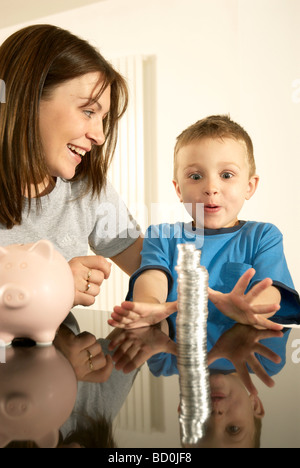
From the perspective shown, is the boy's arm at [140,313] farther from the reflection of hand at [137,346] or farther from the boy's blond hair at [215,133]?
the boy's blond hair at [215,133]

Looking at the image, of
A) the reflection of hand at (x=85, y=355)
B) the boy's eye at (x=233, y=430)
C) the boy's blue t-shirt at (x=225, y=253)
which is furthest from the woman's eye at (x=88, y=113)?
the boy's eye at (x=233, y=430)

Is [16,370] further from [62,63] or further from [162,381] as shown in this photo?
[62,63]

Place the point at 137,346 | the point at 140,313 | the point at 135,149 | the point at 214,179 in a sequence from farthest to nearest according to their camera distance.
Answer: the point at 135,149 → the point at 214,179 → the point at 140,313 → the point at 137,346

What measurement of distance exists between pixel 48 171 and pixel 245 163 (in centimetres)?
54

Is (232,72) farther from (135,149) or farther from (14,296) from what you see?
(14,296)

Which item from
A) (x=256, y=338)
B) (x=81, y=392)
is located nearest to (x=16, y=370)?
(x=81, y=392)

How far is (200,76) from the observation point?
3.80 metres

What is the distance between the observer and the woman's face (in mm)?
1325

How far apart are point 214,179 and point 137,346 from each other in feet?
2.05

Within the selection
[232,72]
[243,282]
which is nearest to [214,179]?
[243,282]

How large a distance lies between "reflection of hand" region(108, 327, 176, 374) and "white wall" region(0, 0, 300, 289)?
285 cm

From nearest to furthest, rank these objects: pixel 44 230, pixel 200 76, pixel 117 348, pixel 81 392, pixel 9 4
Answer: pixel 81 392 → pixel 117 348 → pixel 44 230 → pixel 200 76 → pixel 9 4

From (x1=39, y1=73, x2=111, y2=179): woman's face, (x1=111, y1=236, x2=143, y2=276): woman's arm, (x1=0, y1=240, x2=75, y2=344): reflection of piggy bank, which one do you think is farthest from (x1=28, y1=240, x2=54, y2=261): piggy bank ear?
(x1=111, y1=236, x2=143, y2=276): woman's arm

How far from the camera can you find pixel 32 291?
A: 0.65 meters
